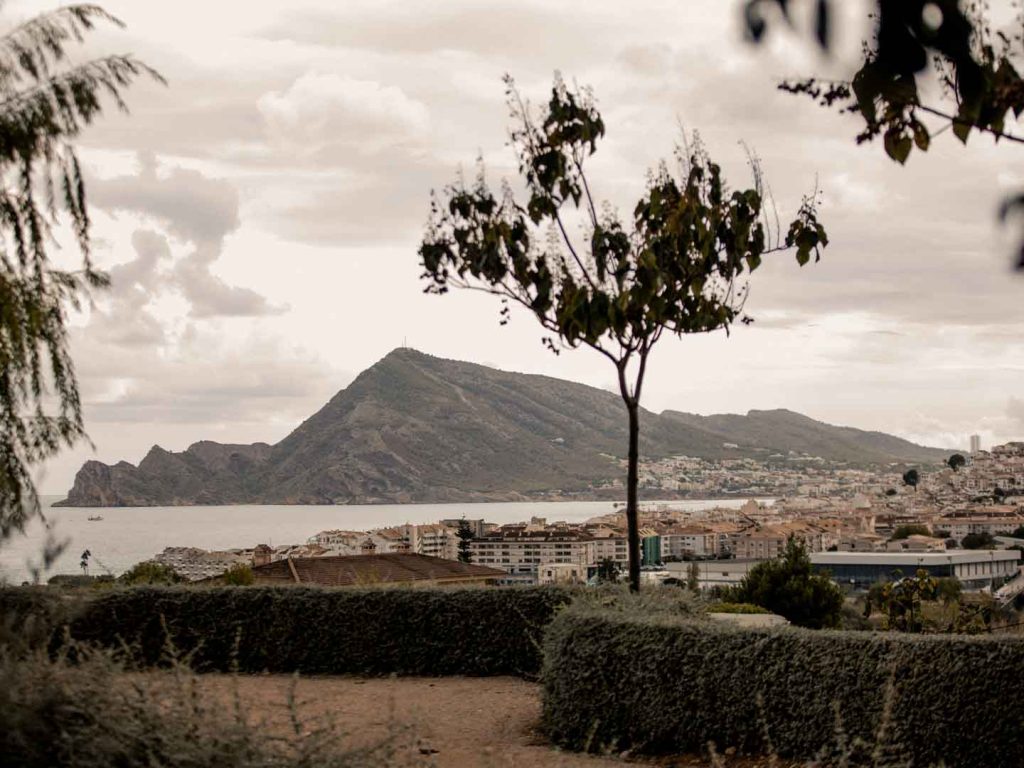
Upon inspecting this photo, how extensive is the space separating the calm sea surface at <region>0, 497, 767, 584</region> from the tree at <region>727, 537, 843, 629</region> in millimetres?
39195

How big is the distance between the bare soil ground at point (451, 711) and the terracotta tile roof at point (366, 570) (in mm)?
2411

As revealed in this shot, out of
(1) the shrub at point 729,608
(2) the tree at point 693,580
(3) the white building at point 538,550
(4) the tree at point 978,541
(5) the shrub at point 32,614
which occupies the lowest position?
(4) the tree at point 978,541

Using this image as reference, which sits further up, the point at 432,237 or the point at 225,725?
the point at 432,237

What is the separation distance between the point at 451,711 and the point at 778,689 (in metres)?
3.01

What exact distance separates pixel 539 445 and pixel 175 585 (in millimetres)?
103360

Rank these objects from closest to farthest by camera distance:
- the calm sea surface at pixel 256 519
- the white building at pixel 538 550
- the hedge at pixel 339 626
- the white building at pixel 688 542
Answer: the hedge at pixel 339 626 → the white building at pixel 538 550 → the white building at pixel 688 542 → the calm sea surface at pixel 256 519

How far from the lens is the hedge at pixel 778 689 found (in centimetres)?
790

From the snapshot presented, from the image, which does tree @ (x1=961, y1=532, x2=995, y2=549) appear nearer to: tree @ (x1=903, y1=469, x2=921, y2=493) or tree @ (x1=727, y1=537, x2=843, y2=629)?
tree @ (x1=903, y1=469, x2=921, y2=493)

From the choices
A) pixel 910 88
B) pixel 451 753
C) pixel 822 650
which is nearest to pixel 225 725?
pixel 910 88

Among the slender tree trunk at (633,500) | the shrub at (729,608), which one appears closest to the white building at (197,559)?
the shrub at (729,608)

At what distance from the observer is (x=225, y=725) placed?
13.1 feet

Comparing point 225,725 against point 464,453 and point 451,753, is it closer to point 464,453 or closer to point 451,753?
point 451,753

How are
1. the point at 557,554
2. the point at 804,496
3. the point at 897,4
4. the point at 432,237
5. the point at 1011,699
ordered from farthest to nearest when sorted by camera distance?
the point at 804,496 < the point at 557,554 < the point at 432,237 < the point at 1011,699 < the point at 897,4

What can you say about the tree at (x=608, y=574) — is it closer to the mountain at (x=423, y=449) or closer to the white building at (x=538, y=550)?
the white building at (x=538, y=550)
